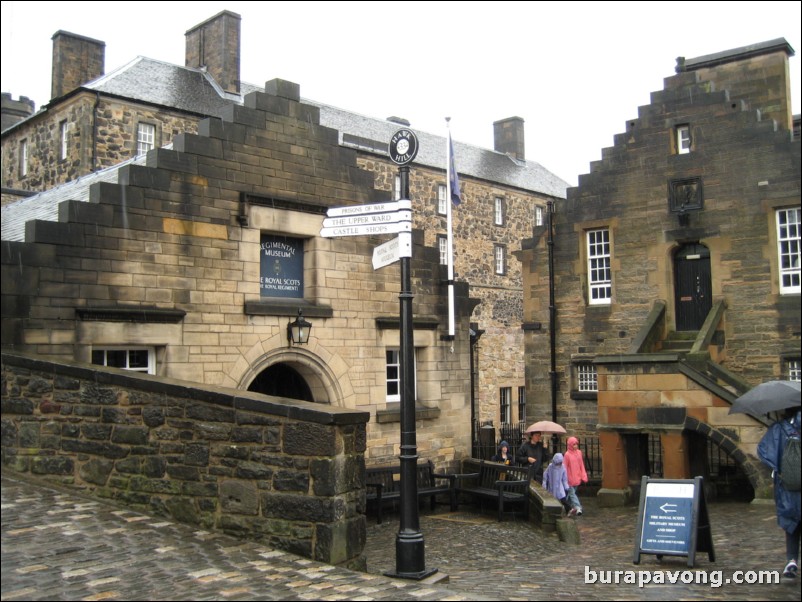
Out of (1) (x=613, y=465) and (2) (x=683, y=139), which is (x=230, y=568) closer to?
(1) (x=613, y=465)

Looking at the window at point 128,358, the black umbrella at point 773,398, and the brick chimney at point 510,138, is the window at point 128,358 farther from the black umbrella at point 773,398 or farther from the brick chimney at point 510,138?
the brick chimney at point 510,138

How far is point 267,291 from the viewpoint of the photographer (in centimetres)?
1391

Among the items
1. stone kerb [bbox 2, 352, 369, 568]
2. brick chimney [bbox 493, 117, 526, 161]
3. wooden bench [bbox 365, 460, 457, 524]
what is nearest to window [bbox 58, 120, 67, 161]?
wooden bench [bbox 365, 460, 457, 524]

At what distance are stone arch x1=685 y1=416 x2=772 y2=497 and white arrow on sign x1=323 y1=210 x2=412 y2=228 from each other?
1012 centimetres

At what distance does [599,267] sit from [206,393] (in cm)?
1595

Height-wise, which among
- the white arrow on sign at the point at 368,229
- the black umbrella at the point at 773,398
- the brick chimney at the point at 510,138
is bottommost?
the black umbrella at the point at 773,398

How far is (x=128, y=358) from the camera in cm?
1198

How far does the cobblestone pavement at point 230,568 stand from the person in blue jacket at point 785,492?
329 millimetres

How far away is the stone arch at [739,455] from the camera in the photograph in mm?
15484

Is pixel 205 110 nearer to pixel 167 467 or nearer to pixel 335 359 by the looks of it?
pixel 335 359

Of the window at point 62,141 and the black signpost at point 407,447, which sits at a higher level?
the window at point 62,141

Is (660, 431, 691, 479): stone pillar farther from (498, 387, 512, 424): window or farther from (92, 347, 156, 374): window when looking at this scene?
(498, 387, 512, 424): window

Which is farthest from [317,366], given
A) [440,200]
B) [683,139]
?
[440,200]

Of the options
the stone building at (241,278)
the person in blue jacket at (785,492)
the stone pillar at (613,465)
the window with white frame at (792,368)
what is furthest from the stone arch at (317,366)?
the window with white frame at (792,368)
